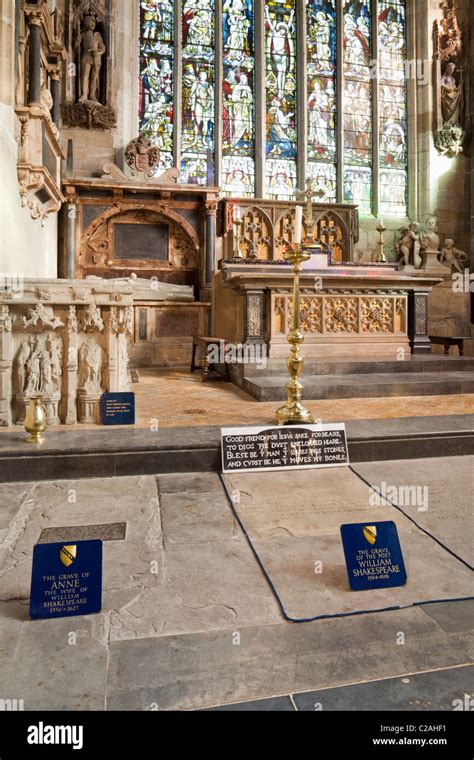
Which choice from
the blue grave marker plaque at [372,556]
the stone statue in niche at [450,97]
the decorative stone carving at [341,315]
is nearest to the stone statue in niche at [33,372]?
the blue grave marker plaque at [372,556]

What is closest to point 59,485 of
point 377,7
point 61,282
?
point 61,282

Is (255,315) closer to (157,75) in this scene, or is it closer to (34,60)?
(34,60)

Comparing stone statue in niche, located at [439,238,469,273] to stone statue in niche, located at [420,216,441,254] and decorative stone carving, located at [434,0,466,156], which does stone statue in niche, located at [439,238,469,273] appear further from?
decorative stone carving, located at [434,0,466,156]

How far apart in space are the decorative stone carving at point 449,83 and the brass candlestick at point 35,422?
12153 mm

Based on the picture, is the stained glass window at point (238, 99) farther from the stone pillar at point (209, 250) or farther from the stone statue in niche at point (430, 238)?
the stone statue in niche at point (430, 238)

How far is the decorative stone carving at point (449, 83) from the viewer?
12242mm

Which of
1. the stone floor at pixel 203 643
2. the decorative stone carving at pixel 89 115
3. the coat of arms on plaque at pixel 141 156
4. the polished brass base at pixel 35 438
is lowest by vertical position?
the stone floor at pixel 203 643

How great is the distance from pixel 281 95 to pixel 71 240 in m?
6.22

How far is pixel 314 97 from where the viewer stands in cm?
1230

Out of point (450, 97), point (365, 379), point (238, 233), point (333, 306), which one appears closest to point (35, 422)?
point (365, 379)
